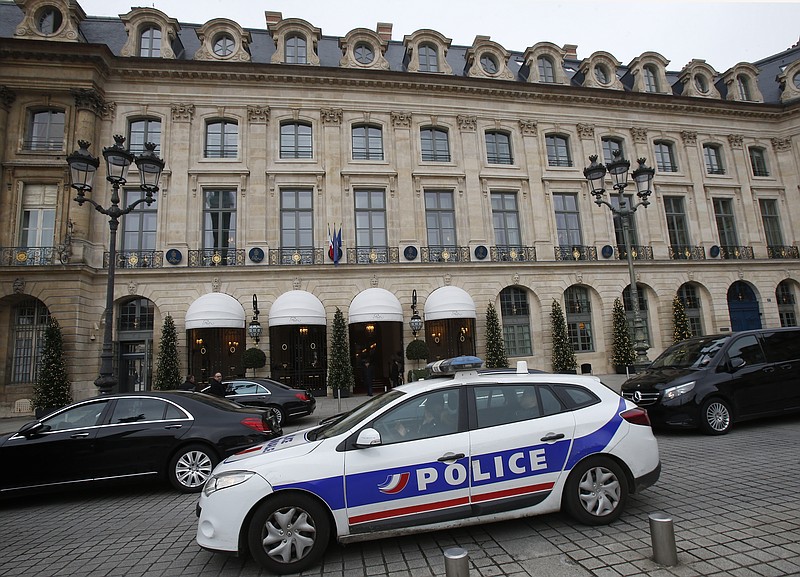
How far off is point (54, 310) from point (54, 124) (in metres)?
8.43

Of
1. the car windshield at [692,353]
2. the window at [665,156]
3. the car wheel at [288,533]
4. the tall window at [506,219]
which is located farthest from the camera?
the window at [665,156]

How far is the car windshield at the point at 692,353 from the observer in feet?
28.7

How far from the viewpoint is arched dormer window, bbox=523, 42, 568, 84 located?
2420 cm

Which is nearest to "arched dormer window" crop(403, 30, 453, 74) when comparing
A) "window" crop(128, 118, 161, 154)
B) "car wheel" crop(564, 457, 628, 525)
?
"window" crop(128, 118, 161, 154)

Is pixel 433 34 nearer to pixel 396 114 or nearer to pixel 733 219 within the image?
pixel 396 114

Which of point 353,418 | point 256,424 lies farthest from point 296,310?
point 353,418

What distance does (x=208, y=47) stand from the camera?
821 inches

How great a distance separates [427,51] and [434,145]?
17.7 ft

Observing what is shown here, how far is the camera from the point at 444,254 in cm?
2091

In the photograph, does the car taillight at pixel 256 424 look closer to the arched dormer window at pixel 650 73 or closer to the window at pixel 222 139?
the window at pixel 222 139

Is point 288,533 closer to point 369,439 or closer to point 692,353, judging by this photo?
point 369,439

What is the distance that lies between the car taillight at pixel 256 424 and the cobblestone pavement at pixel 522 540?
4.04 feet

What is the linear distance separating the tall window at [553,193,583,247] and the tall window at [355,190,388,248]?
359 inches

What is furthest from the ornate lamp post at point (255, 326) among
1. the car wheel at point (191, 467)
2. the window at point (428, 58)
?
the window at point (428, 58)
